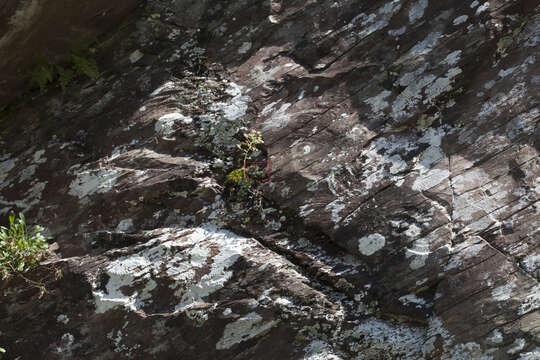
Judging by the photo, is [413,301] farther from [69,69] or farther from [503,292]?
[69,69]

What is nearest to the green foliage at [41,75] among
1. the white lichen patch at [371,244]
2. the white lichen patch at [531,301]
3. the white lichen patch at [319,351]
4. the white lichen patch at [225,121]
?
the white lichen patch at [225,121]

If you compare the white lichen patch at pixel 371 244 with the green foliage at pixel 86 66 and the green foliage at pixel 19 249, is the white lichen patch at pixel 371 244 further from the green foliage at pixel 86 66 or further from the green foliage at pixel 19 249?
the green foliage at pixel 86 66

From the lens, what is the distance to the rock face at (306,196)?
14.2 feet

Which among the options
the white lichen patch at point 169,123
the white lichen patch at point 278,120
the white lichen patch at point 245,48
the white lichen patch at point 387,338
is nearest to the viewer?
the white lichen patch at point 387,338

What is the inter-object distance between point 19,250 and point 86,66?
231cm

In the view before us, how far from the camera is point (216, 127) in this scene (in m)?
5.27

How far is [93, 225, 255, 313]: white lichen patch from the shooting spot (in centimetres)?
468

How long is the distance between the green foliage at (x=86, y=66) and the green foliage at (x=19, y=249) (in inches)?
75.6

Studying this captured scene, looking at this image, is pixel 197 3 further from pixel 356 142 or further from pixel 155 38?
pixel 356 142

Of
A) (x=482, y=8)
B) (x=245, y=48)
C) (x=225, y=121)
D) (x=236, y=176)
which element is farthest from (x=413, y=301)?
(x=245, y=48)

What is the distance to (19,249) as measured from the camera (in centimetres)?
487

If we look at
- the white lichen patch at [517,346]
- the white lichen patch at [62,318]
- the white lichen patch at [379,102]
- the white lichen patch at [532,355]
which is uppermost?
the white lichen patch at [379,102]

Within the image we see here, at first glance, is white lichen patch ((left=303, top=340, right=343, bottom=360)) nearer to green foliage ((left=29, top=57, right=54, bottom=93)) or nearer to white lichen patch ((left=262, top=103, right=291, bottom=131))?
white lichen patch ((left=262, top=103, right=291, bottom=131))

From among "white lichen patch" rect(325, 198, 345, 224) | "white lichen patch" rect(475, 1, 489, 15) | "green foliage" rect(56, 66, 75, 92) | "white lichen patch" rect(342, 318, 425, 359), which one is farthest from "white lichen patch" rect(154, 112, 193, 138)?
"white lichen patch" rect(475, 1, 489, 15)
